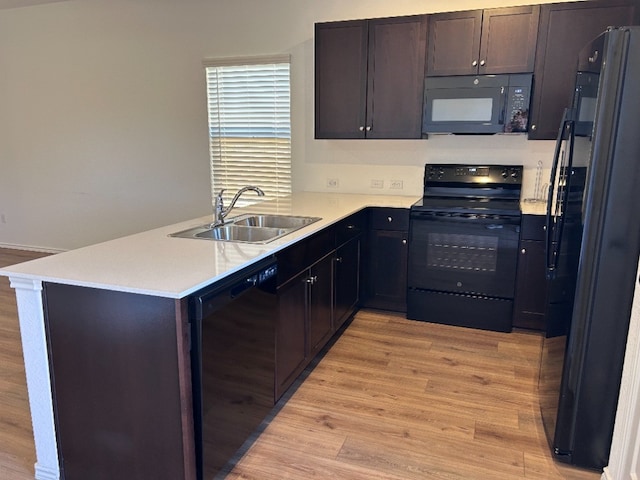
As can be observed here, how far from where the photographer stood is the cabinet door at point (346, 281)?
3.13 m

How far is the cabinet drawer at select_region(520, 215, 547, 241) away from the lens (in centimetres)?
322

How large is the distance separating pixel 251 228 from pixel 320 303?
0.61 m

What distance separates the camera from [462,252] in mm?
3438

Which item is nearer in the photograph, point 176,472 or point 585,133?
point 176,472

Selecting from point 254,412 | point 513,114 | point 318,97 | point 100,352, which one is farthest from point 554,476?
point 318,97

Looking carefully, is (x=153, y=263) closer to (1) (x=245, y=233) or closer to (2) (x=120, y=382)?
(2) (x=120, y=382)

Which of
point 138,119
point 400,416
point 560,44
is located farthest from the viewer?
point 138,119

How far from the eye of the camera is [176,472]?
1690mm

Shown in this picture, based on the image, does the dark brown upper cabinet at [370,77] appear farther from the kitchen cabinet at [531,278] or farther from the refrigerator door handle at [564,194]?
the refrigerator door handle at [564,194]

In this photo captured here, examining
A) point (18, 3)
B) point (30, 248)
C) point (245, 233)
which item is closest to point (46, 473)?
point (245, 233)

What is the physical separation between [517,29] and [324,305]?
2326 mm

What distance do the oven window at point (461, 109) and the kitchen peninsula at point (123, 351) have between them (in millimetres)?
2258

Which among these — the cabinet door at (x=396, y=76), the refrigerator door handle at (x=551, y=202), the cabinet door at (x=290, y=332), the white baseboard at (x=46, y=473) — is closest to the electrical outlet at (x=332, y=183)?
the cabinet door at (x=396, y=76)

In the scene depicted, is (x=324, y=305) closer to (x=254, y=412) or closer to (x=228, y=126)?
(x=254, y=412)
